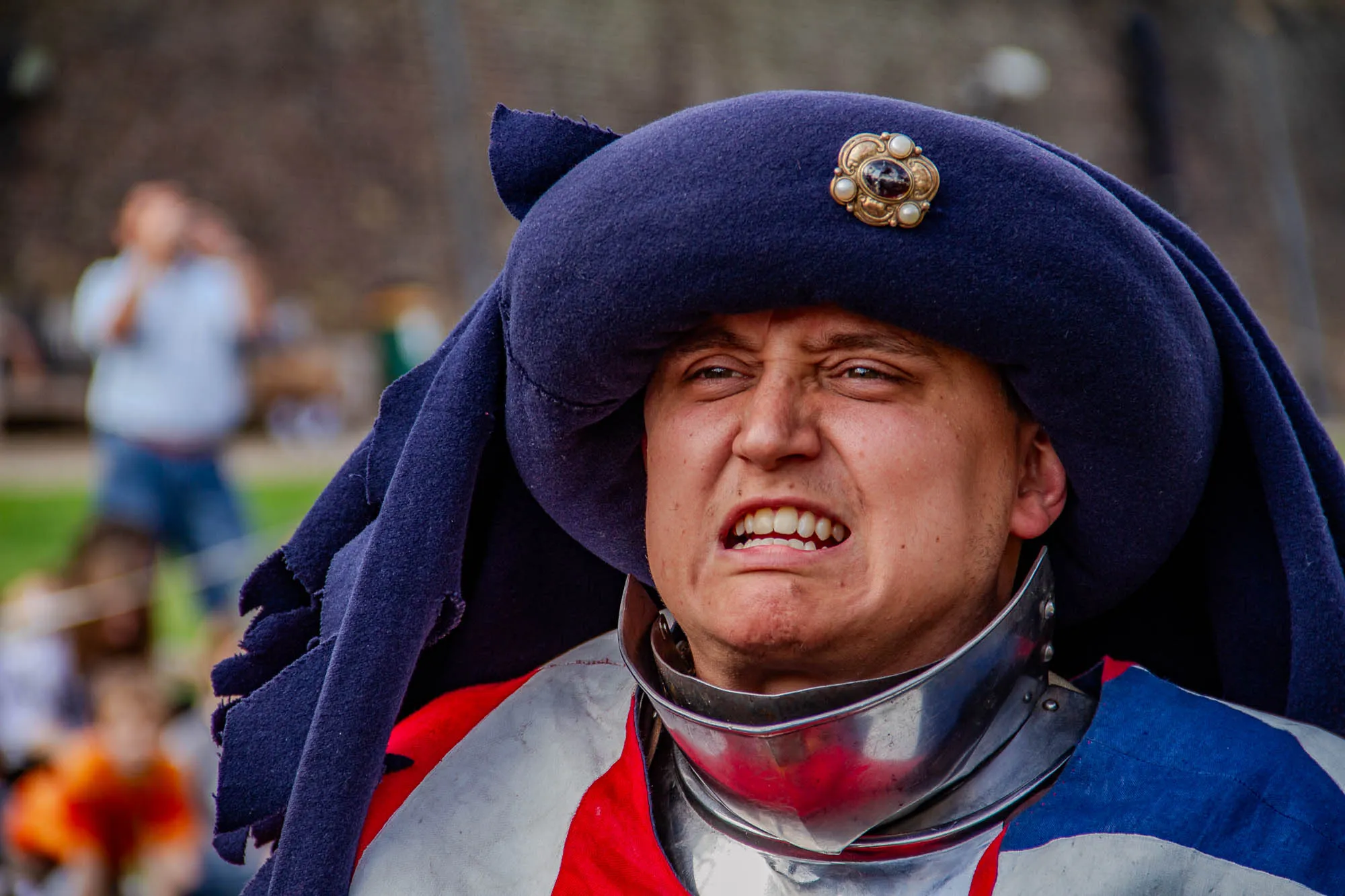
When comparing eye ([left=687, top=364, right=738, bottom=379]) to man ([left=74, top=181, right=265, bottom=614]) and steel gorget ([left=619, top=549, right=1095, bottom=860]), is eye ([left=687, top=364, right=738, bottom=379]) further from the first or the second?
man ([left=74, top=181, right=265, bottom=614])

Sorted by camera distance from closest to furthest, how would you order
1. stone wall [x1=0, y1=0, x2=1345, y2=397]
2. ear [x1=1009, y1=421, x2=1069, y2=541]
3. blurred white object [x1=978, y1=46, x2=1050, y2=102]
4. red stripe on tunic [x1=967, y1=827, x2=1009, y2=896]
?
red stripe on tunic [x1=967, y1=827, x2=1009, y2=896], ear [x1=1009, y1=421, x2=1069, y2=541], stone wall [x1=0, y1=0, x2=1345, y2=397], blurred white object [x1=978, y1=46, x2=1050, y2=102]

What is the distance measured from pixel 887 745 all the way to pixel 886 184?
2.28 feet

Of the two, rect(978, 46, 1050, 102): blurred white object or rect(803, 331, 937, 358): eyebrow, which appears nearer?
rect(803, 331, 937, 358): eyebrow

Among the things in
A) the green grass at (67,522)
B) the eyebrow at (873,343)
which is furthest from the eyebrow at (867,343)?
the green grass at (67,522)

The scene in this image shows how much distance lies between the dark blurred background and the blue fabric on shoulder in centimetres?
358

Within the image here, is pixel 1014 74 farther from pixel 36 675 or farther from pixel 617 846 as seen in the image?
pixel 617 846

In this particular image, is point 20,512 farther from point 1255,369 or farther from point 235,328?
point 1255,369

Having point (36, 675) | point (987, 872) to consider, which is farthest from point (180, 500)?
point (987, 872)

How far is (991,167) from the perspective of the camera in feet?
6.01

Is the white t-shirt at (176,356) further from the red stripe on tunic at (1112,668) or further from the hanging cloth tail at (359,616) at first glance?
the red stripe on tunic at (1112,668)

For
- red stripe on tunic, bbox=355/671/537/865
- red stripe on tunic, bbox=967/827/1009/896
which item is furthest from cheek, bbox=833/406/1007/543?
red stripe on tunic, bbox=355/671/537/865

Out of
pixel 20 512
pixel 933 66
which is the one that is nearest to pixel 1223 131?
pixel 933 66

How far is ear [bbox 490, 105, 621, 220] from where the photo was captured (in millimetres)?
2061

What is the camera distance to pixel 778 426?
190 cm
